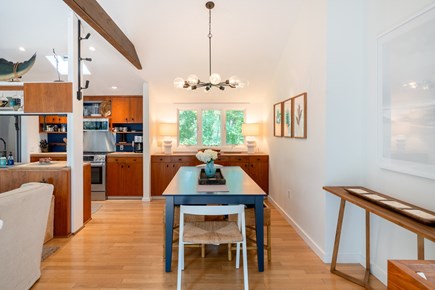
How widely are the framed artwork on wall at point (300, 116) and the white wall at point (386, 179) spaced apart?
736 mm

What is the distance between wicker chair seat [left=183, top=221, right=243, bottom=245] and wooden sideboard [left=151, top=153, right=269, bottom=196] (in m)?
3.05

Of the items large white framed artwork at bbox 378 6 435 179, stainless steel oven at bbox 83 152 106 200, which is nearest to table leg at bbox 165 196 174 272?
large white framed artwork at bbox 378 6 435 179

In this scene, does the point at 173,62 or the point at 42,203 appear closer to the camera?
the point at 42,203

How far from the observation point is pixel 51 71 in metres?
5.16

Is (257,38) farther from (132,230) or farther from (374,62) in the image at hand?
(132,230)

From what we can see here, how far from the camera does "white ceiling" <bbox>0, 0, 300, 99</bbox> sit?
367 centimetres

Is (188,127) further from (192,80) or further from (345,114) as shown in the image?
(345,114)

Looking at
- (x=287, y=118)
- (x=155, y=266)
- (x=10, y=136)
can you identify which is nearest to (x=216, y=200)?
(x=155, y=266)

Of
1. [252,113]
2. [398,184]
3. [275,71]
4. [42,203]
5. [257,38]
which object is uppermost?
[257,38]

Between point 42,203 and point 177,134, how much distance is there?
12.5 feet

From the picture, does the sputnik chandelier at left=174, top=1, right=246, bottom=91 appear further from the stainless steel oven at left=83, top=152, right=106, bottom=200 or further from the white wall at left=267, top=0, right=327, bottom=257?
the stainless steel oven at left=83, top=152, right=106, bottom=200

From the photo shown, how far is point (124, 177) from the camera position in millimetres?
5484

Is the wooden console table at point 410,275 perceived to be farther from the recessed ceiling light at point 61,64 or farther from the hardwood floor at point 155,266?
the recessed ceiling light at point 61,64

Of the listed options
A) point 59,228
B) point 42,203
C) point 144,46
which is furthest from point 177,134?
point 42,203
